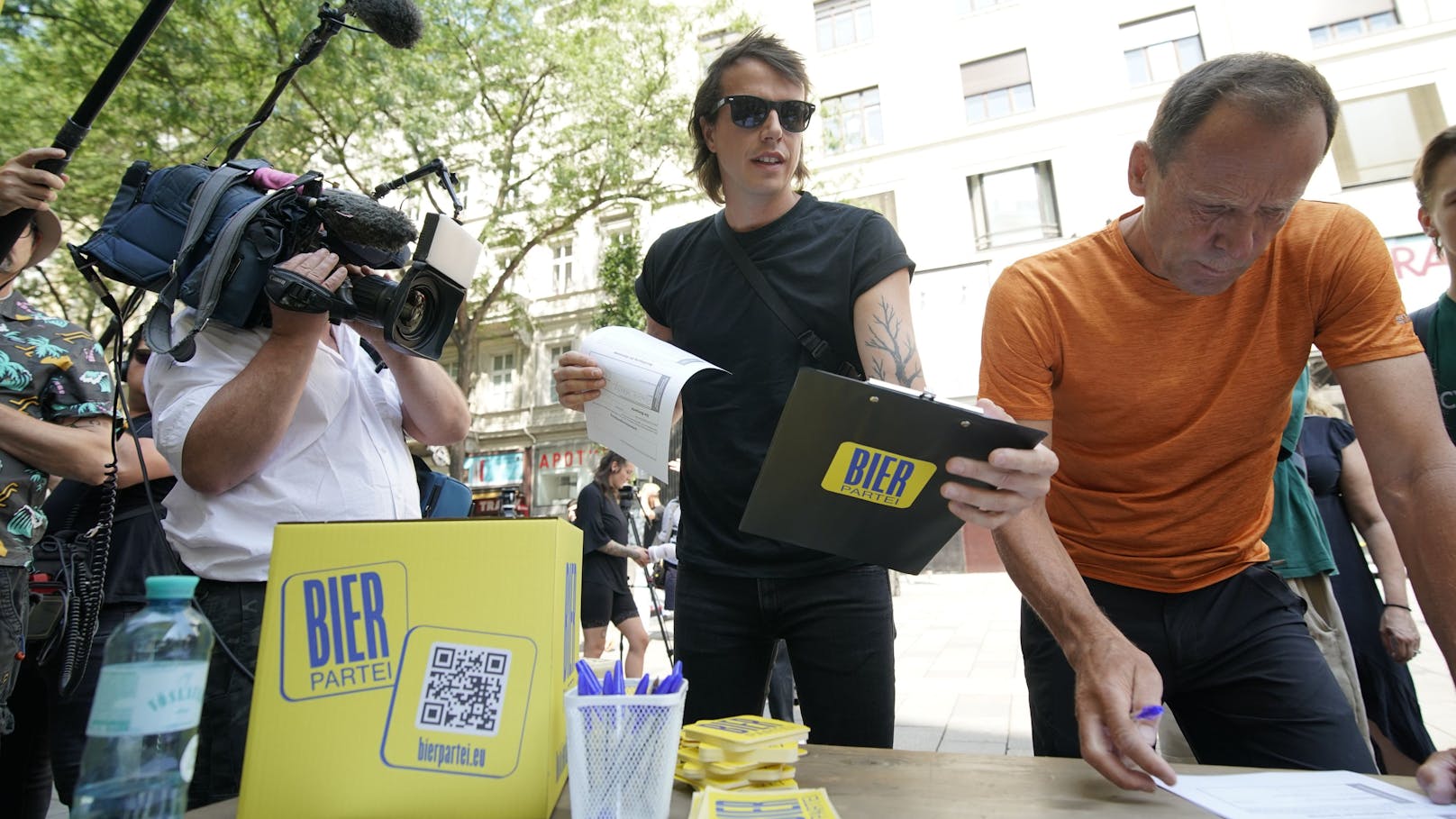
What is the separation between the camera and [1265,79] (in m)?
1.33

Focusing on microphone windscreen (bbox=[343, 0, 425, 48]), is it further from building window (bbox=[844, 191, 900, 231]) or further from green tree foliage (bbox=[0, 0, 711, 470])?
building window (bbox=[844, 191, 900, 231])

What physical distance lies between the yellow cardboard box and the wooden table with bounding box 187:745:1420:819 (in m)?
0.10

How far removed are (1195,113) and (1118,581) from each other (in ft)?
2.94

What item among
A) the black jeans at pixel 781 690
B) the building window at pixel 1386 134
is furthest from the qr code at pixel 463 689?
the building window at pixel 1386 134

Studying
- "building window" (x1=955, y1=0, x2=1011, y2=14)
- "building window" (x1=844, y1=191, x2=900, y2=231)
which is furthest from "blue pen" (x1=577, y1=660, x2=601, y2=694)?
"building window" (x1=955, y1=0, x2=1011, y2=14)

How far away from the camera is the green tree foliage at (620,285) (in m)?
13.3

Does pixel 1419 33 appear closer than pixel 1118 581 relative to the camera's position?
No

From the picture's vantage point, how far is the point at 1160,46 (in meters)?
14.9

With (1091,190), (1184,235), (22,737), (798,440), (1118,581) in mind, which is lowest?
(22,737)

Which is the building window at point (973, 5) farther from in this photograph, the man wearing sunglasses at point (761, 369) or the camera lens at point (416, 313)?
the camera lens at point (416, 313)

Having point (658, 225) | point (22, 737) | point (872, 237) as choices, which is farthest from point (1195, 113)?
point (658, 225)

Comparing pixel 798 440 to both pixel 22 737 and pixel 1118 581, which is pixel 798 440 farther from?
pixel 22 737

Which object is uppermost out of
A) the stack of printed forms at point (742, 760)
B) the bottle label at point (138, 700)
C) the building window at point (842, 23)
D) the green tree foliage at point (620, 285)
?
the building window at point (842, 23)

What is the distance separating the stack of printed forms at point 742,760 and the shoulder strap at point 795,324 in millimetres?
835
